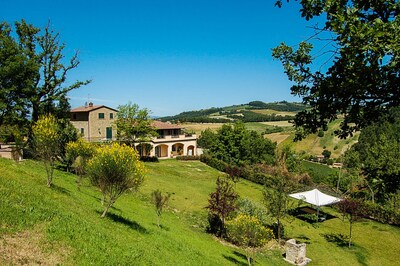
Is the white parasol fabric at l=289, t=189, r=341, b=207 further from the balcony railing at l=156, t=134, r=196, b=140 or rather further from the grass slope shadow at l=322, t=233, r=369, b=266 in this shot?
the balcony railing at l=156, t=134, r=196, b=140

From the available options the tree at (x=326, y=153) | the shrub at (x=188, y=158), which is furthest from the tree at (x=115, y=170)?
the tree at (x=326, y=153)

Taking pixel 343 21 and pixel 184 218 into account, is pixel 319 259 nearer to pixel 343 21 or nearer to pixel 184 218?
pixel 184 218

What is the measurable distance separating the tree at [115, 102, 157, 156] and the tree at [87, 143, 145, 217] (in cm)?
3683

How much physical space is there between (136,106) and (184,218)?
31.7m

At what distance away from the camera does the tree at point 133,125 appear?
51.5m

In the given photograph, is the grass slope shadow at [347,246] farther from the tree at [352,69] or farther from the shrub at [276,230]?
the tree at [352,69]

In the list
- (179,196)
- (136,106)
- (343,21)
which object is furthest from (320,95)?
(136,106)

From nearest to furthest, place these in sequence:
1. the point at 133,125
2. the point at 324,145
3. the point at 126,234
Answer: the point at 126,234 < the point at 133,125 < the point at 324,145

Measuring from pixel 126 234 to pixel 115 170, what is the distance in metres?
2.92

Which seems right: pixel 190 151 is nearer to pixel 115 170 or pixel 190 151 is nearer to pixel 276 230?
pixel 276 230

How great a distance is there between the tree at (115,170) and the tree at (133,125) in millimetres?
36834

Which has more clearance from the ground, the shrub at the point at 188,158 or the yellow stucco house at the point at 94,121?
the yellow stucco house at the point at 94,121

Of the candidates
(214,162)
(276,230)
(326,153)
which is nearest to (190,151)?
(214,162)

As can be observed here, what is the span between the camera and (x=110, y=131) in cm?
5897
